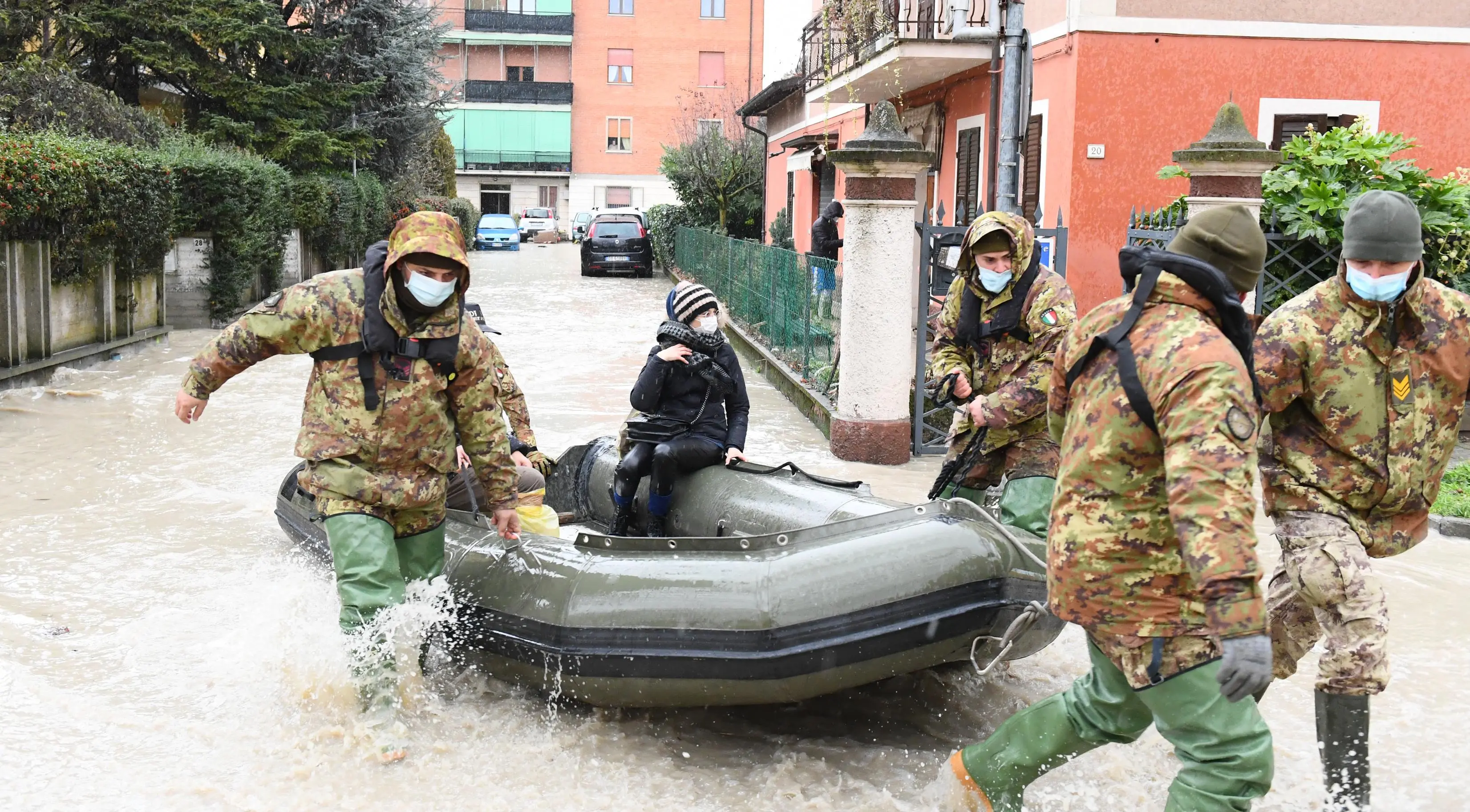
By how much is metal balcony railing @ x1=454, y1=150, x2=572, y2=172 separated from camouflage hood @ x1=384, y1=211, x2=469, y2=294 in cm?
5018

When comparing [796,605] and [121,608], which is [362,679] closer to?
[796,605]

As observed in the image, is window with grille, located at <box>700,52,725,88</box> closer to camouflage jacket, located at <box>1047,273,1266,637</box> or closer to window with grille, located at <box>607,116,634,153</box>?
window with grille, located at <box>607,116,634,153</box>

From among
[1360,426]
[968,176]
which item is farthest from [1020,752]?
[968,176]

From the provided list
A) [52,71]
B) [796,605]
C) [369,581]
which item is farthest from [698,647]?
[52,71]

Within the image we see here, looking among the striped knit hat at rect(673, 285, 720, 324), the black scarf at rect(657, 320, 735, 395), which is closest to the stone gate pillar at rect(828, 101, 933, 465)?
the striped knit hat at rect(673, 285, 720, 324)

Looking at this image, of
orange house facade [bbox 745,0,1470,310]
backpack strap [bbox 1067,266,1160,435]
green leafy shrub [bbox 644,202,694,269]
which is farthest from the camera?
green leafy shrub [bbox 644,202,694,269]

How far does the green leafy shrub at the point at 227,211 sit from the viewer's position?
632 inches

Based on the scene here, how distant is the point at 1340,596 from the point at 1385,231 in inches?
39.9

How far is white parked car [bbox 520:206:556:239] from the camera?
163 feet

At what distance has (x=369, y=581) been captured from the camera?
4.38 m

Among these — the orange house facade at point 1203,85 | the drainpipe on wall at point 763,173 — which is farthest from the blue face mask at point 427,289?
the drainpipe on wall at point 763,173

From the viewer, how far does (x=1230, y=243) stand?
309 centimetres

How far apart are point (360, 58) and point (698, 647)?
2268 cm

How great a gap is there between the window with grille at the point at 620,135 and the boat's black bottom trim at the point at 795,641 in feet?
165
